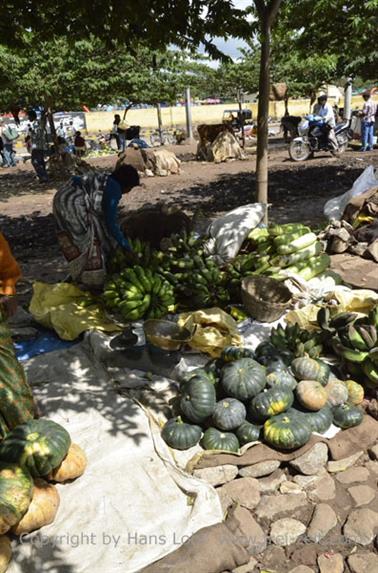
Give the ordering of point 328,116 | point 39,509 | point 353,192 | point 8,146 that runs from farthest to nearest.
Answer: point 8,146 → point 328,116 → point 353,192 → point 39,509

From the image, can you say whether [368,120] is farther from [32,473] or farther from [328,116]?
[32,473]

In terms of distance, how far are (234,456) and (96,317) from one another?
228 centimetres

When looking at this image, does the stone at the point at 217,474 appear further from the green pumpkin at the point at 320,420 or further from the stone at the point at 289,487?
the green pumpkin at the point at 320,420

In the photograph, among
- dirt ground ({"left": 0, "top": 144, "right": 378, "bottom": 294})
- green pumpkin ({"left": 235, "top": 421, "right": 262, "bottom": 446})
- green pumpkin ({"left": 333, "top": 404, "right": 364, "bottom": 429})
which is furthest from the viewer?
dirt ground ({"left": 0, "top": 144, "right": 378, "bottom": 294})

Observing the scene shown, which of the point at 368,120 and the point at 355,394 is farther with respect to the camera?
the point at 368,120

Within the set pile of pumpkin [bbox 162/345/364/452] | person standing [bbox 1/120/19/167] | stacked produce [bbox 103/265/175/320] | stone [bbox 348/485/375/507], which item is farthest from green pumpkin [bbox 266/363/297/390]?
person standing [bbox 1/120/19/167]

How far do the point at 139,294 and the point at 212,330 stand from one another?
88cm

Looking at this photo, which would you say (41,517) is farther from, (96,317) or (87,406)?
(96,317)

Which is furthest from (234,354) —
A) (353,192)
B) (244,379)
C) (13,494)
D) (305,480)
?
(353,192)

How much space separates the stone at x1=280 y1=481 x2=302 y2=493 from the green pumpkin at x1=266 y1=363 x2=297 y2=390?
0.71 meters

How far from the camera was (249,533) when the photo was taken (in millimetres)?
2998

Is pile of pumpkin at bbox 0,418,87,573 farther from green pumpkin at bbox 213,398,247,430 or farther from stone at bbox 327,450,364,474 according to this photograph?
stone at bbox 327,450,364,474

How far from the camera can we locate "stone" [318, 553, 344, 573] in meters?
2.78

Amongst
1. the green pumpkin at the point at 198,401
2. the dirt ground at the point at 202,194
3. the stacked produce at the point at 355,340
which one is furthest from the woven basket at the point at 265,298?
the dirt ground at the point at 202,194
